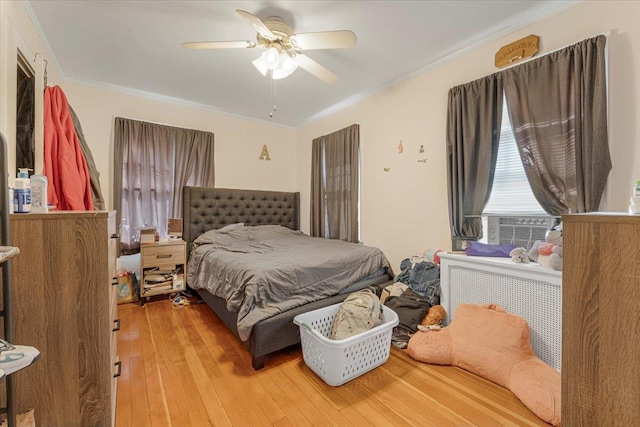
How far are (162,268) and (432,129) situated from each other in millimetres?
3280

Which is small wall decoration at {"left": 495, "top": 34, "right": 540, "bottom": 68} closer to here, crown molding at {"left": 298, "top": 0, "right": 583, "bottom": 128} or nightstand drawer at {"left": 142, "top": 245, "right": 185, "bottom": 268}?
crown molding at {"left": 298, "top": 0, "right": 583, "bottom": 128}

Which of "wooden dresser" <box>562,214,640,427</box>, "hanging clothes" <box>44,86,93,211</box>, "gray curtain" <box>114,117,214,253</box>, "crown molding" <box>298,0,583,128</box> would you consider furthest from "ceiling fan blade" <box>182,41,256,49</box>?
"wooden dresser" <box>562,214,640,427</box>

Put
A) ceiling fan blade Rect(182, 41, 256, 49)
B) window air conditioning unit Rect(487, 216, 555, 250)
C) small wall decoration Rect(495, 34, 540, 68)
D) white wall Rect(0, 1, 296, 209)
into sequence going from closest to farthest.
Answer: white wall Rect(0, 1, 296, 209)
ceiling fan blade Rect(182, 41, 256, 49)
small wall decoration Rect(495, 34, 540, 68)
window air conditioning unit Rect(487, 216, 555, 250)

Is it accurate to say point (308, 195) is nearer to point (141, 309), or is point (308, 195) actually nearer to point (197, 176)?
point (197, 176)

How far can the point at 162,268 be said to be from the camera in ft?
9.62

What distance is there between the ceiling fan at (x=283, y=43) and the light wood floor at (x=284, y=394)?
2182mm

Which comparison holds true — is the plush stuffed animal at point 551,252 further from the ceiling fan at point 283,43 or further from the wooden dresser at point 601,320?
the ceiling fan at point 283,43

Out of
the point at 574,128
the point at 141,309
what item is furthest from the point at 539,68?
the point at 141,309

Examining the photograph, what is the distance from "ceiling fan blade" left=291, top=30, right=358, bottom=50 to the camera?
164cm

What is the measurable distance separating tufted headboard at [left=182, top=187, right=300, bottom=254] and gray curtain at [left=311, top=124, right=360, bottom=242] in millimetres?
495

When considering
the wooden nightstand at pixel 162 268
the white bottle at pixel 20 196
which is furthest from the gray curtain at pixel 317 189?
the white bottle at pixel 20 196

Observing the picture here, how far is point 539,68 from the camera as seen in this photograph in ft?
5.95

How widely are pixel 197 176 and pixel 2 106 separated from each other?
2.07 meters

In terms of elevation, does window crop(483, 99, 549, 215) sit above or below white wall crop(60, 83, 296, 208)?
below
